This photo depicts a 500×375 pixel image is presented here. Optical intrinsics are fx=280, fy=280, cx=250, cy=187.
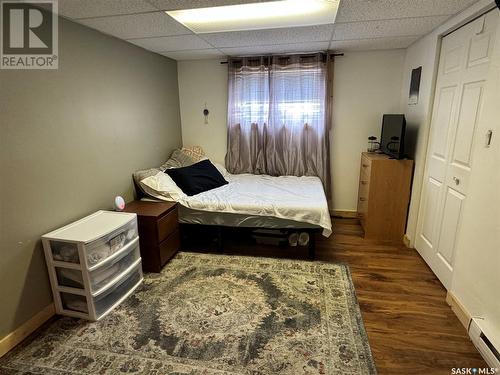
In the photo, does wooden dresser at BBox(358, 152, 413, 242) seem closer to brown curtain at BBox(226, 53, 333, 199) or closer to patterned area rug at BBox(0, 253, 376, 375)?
brown curtain at BBox(226, 53, 333, 199)

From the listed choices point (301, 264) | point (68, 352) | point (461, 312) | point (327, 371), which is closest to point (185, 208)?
point (301, 264)

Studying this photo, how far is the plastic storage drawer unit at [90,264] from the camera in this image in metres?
1.91

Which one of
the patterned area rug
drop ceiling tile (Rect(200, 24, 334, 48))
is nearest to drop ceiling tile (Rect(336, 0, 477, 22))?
drop ceiling tile (Rect(200, 24, 334, 48))

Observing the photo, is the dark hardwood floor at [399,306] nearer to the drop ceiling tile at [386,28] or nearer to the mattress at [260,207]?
the mattress at [260,207]

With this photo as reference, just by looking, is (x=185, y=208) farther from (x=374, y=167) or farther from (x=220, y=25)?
(x=374, y=167)

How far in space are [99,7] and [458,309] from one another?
10.8 feet

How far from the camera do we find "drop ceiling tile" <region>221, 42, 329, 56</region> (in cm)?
319

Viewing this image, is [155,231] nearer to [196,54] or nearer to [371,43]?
[196,54]

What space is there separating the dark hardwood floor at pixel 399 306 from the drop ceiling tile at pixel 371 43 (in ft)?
7.23

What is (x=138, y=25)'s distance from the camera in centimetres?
234

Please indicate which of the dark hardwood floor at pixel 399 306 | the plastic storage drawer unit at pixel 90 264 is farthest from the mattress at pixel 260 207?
the plastic storage drawer unit at pixel 90 264

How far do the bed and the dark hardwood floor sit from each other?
0.38 meters

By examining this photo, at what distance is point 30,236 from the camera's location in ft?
6.20

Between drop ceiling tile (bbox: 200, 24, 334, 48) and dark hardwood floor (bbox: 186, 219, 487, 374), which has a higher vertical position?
drop ceiling tile (bbox: 200, 24, 334, 48)
